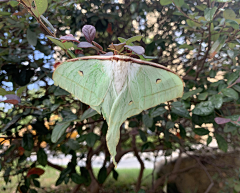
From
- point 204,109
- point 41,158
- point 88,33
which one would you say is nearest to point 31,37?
point 88,33

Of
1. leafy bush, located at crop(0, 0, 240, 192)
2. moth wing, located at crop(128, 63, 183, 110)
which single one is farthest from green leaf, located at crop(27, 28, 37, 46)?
moth wing, located at crop(128, 63, 183, 110)

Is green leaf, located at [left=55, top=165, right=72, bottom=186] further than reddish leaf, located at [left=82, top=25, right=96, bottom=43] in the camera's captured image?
Yes

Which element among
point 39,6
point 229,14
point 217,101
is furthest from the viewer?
point 217,101

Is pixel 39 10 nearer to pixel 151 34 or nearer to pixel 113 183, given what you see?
pixel 151 34

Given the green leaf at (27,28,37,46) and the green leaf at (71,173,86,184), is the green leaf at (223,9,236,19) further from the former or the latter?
the green leaf at (71,173,86,184)

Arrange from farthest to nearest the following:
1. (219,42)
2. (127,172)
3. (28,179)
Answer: (127,172), (28,179), (219,42)

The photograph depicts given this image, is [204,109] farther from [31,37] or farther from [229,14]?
[31,37]

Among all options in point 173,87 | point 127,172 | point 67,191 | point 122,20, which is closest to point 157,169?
point 127,172
